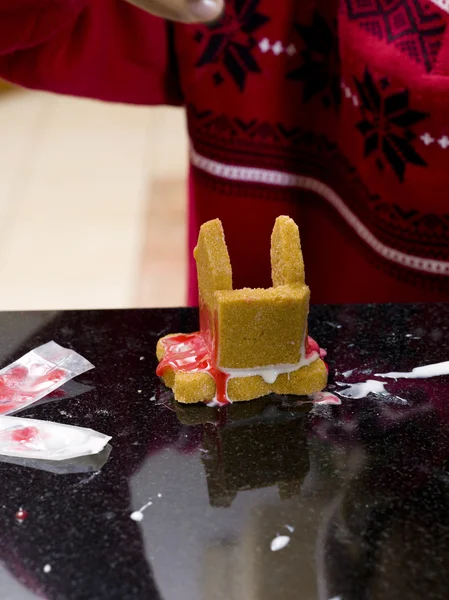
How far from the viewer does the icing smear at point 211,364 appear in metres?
0.69

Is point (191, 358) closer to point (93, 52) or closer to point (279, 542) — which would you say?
point (279, 542)

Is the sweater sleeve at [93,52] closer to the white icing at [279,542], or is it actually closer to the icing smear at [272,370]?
the icing smear at [272,370]

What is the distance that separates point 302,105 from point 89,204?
53.7 inches

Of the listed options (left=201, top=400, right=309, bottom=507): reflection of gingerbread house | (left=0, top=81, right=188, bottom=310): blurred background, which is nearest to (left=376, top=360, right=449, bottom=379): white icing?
(left=201, top=400, right=309, bottom=507): reflection of gingerbread house

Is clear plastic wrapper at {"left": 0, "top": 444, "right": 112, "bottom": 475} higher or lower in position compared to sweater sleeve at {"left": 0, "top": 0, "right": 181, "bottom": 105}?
lower

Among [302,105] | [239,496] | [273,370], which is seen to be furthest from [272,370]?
[302,105]

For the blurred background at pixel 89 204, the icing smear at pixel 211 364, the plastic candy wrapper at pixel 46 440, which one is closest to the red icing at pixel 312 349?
the icing smear at pixel 211 364

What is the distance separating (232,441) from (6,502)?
18 cm

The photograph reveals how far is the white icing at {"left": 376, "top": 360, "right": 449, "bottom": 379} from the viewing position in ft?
2.36

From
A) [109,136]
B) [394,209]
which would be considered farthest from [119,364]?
[109,136]

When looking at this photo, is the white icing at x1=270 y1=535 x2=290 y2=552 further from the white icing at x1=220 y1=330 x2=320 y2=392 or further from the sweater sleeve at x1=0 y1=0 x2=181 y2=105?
the sweater sleeve at x1=0 y1=0 x2=181 y2=105

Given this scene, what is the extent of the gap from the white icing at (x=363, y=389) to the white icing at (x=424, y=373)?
0.05 feet

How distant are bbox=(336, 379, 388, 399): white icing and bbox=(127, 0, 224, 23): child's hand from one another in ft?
1.07

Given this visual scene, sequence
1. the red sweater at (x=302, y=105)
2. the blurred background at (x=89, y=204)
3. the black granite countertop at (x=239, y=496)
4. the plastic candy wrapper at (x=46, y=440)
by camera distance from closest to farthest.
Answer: the black granite countertop at (x=239, y=496) < the plastic candy wrapper at (x=46, y=440) < the red sweater at (x=302, y=105) < the blurred background at (x=89, y=204)
